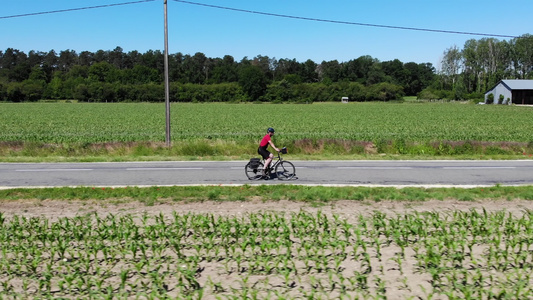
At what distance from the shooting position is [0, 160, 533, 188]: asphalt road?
47.1 ft

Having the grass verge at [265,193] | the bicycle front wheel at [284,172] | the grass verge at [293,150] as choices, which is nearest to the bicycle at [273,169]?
the bicycle front wheel at [284,172]

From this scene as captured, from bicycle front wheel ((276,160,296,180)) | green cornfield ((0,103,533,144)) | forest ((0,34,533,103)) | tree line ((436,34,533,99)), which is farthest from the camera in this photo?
tree line ((436,34,533,99))

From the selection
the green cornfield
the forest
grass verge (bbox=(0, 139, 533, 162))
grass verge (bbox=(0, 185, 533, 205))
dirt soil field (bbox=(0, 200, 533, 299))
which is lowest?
dirt soil field (bbox=(0, 200, 533, 299))

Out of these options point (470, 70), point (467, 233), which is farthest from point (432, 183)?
point (470, 70)

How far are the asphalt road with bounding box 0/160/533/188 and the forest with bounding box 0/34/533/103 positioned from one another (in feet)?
236

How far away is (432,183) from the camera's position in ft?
46.6

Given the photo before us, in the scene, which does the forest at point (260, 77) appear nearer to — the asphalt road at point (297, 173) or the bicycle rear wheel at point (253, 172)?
the asphalt road at point (297, 173)

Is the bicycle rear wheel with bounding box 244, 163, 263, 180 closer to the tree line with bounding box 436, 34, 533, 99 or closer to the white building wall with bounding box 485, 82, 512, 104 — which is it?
the white building wall with bounding box 485, 82, 512, 104

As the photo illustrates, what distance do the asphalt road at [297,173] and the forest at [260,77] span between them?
72041 millimetres

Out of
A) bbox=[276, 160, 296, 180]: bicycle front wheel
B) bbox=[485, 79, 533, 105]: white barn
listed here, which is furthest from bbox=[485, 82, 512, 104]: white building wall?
bbox=[276, 160, 296, 180]: bicycle front wheel

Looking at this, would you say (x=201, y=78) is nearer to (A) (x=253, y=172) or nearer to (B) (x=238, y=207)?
(A) (x=253, y=172)

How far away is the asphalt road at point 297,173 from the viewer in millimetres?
14352

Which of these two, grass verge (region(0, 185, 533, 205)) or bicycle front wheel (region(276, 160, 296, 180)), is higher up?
bicycle front wheel (region(276, 160, 296, 180))

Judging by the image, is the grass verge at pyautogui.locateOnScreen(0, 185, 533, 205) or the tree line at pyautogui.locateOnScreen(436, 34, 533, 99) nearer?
the grass verge at pyautogui.locateOnScreen(0, 185, 533, 205)
